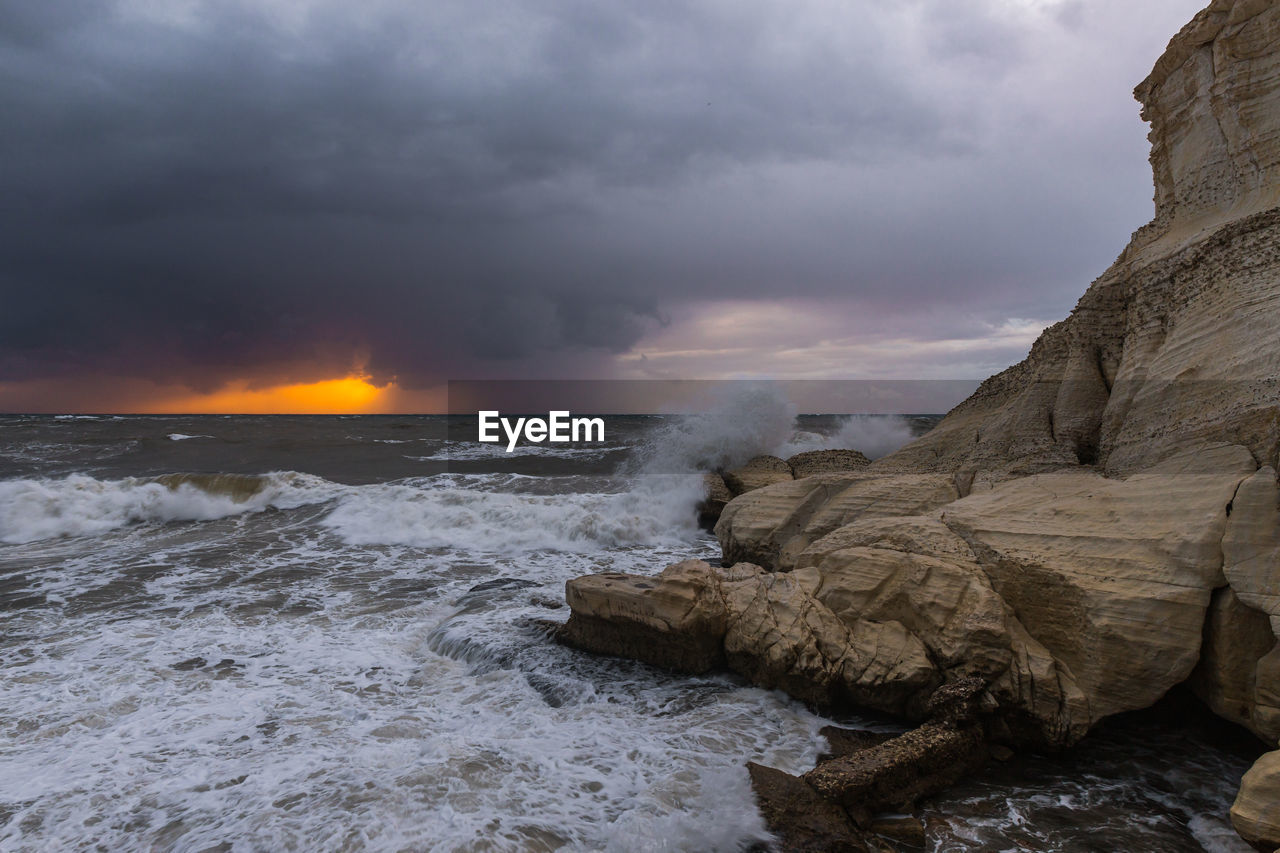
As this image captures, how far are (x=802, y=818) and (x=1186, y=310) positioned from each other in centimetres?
634

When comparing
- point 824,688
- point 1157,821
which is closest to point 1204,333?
point 1157,821

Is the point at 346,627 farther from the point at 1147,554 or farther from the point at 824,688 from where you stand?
the point at 1147,554

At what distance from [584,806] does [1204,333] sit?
676cm

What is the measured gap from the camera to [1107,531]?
15.8ft

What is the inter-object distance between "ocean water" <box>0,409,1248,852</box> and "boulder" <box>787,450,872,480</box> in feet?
10.2

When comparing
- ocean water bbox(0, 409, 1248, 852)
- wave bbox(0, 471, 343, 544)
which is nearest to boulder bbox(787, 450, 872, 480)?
ocean water bbox(0, 409, 1248, 852)

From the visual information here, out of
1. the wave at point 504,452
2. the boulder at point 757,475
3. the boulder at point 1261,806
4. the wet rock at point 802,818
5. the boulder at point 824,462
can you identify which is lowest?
the wet rock at point 802,818

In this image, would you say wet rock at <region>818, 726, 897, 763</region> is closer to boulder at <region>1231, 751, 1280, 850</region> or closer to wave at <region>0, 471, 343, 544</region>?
boulder at <region>1231, 751, 1280, 850</region>

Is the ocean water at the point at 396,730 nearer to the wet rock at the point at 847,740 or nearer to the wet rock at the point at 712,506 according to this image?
the wet rock at the point at 847,740

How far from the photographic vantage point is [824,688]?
16.4ft

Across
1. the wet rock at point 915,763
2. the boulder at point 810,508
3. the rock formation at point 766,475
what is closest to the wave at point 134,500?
the rock formation at point 766,475

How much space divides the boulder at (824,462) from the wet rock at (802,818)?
8.91 m

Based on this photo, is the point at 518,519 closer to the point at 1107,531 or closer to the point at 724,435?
the point at 724,435

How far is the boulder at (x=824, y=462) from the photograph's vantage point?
1250cm
